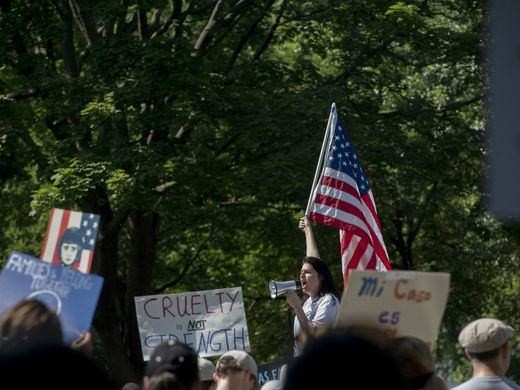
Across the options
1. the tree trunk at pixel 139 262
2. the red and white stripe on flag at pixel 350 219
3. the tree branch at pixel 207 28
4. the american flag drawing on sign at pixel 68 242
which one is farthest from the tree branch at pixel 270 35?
the american flag drawing on sign at pixel 68 242

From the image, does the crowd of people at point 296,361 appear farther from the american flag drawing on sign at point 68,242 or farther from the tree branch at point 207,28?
the tree branch at point 207,28

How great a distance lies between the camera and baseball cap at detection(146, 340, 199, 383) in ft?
14.0

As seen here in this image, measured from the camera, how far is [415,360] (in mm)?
3969

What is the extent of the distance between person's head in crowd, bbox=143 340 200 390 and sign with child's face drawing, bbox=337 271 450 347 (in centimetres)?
59

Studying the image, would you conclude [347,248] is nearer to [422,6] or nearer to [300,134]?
[300,134]

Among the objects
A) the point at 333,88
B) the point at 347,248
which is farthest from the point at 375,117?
the point at 347,248

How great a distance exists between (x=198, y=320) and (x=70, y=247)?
4.60 m

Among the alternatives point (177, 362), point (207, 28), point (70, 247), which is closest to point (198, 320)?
point (70, 247)

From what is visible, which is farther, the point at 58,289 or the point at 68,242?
the point at 68,242

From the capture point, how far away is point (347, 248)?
9.45m

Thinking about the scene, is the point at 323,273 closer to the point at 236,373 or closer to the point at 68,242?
the point at 236,373

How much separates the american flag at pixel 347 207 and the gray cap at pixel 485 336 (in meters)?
4.23

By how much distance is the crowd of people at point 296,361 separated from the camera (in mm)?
2471

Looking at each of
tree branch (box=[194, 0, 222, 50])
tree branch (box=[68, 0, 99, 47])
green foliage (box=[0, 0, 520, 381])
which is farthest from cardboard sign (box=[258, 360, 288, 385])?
tree branch (box=[194, 0, 222, 50])
